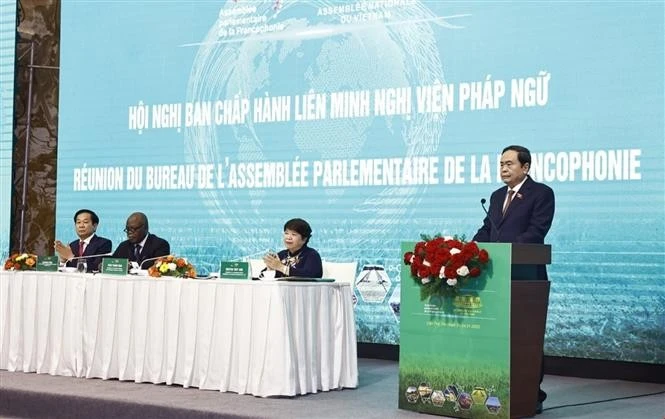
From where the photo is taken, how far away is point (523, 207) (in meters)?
4.71

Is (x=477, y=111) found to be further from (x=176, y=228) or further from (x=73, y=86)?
(x=73, y=86)

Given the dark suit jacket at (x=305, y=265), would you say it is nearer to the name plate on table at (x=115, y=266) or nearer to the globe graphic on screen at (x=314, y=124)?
the name plate on table at (x=115, y=266)

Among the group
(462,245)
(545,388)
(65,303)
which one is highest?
(462,245)

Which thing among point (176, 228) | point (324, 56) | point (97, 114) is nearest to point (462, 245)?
point (324, 56)

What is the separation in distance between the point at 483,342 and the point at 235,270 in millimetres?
1440

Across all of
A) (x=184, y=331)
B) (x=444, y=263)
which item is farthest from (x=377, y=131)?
(x=444, y=263)

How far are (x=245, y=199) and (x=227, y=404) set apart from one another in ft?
9.50

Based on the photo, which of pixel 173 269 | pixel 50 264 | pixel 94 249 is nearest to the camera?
pixel 173 269

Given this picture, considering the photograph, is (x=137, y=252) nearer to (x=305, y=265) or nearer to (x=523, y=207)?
(x=305, y=265)

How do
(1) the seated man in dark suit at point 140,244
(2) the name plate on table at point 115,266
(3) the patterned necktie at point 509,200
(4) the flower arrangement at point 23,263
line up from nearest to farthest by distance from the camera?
1. (3) the patterned necktie at point 509,200
2. (2) the name plate on table at point 115,266
3. (4) the flower arrangement at point 23,263
4. (1) the seated man in dark suit at point 140,244

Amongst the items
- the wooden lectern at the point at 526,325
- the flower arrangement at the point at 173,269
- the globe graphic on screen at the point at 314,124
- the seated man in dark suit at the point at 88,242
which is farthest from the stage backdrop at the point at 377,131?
the flower arrangement at the point at 173,269

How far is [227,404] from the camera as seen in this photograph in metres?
4.86

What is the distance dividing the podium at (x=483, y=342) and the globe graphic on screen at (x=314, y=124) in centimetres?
224

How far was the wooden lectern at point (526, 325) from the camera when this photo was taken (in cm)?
432
